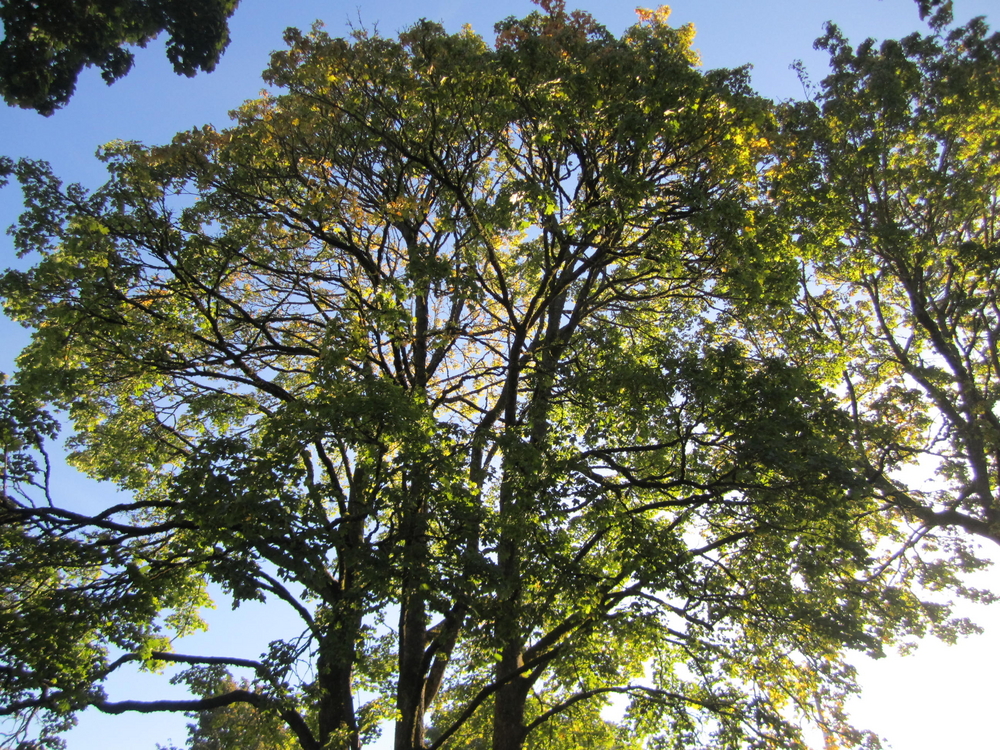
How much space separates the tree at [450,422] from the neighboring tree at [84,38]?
44.8 inches

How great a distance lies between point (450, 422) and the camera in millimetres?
9570

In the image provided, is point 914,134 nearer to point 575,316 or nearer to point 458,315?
point 575,316

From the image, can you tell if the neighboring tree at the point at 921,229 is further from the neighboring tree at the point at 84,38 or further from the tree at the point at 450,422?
the neighboring tree at the point at 84,38

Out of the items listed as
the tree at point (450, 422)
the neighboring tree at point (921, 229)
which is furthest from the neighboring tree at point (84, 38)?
the neighboring tree at point (921, 229)

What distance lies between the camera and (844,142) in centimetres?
1413

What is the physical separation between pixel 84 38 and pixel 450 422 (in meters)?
7.25

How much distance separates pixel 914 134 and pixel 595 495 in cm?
1204

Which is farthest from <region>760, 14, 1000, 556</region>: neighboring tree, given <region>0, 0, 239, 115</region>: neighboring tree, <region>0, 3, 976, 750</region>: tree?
<region>0, 0, 239, 115</region>: neighboring tree

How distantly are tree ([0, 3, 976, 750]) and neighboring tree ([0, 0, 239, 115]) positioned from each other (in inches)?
44.8

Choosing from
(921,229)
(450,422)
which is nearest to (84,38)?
(450,422)

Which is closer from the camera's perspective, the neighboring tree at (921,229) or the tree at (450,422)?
the tree at (450,422)

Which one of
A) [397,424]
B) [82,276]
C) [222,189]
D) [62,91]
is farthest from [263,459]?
[62,91]

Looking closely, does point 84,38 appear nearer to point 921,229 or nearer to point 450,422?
point 450,422

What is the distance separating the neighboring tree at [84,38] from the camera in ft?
26.6
